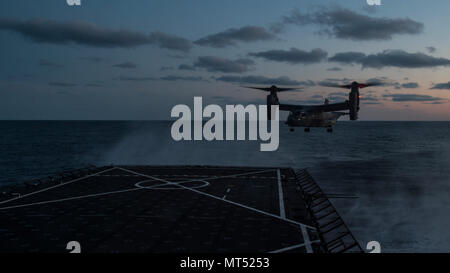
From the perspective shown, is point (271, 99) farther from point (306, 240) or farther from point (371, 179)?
point (371, 179)

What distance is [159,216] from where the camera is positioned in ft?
115

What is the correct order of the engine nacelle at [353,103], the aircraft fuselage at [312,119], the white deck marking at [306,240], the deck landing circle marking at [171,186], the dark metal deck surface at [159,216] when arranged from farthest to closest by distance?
the aircraft fuselage at [312,119]
the deck landing circle marking at [171,186]
the engine nacelle at [353,103]
the dark metal deck surface at [159,216]
the white deck marking at [306,240]

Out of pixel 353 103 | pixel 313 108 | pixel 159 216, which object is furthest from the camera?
pixel 313 108

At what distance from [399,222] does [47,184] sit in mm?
56008

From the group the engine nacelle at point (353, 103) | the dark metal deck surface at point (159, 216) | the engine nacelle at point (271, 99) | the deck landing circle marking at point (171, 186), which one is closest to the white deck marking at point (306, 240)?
the dark metal deck surface at point (159, 216)

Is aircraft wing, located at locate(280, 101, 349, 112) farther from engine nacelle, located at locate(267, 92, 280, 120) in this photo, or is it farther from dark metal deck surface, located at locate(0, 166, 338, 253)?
dark metal deck surface, located at locate(0, 166, 338, 253)

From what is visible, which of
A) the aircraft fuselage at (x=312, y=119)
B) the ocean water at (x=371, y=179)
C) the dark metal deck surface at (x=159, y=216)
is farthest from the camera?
the aircraft fuselage at (x=312, y=119)

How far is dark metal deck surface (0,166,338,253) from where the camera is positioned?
2664cm

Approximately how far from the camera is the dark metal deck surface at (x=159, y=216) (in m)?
26.6

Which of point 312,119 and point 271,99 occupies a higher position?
point 271,99

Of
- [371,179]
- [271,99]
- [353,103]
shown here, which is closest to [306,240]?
[353,103]

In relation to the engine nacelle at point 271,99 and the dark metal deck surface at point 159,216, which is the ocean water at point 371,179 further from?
the engine nacelle at point 271,99
